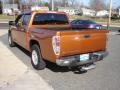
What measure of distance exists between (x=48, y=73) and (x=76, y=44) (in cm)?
137

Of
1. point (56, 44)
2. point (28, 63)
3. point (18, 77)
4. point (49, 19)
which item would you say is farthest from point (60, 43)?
point (49, 19)

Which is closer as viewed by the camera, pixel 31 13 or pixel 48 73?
pixel 48 73

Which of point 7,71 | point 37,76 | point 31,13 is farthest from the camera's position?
point 31,13

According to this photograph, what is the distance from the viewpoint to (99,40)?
7406 millimetres

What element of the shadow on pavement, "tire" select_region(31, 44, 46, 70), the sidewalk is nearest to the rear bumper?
the shadow on pavement

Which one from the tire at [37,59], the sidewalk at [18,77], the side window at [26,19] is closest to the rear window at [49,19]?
the side window at [26,19]

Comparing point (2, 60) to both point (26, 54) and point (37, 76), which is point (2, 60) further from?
point (37, 76)

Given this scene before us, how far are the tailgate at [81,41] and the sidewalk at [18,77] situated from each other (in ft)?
3.38

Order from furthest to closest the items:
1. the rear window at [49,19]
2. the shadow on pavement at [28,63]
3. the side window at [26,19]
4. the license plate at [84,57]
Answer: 1. the side window at [26,19]
2. the rear window at [49,19]
3. the shadow on pavement at [28,63]
4. the license plate at [84,57]

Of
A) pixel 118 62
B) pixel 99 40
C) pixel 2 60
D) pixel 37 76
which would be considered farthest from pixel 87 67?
pixel 2 60

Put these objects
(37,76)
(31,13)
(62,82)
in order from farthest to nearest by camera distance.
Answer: (31,13), (37,76), (62,82)

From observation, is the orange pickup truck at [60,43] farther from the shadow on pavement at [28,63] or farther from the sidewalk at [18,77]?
the sidewalk at [18,77]

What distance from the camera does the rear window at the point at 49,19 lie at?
29.1 ft

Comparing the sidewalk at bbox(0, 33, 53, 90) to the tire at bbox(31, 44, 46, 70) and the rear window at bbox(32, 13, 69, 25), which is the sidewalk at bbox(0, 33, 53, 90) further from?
the rear window at bbox(32, 13, 69, 25)
